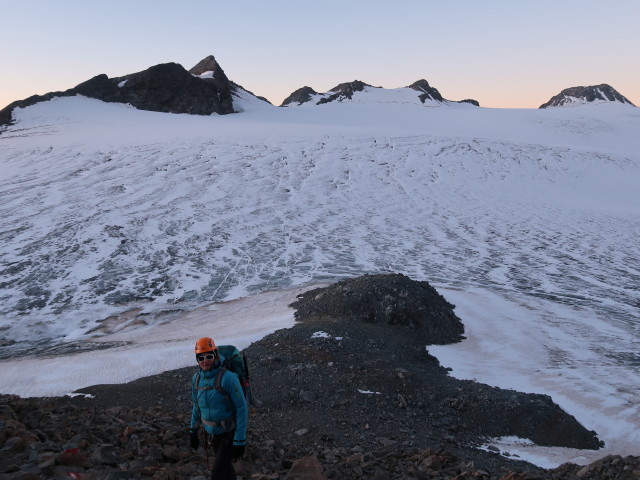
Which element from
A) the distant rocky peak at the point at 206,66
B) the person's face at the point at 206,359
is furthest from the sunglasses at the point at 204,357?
the distant rocky peak at the point at 206,66

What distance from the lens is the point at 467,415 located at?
7.30 m

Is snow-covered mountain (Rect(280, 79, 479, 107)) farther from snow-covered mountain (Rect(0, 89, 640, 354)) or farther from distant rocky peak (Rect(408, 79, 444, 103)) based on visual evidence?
snow-covered mountain (Rect(0, 89, 640, 354))

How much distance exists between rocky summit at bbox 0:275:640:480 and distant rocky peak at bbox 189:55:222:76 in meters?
48.3

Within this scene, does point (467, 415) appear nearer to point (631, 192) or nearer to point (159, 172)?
point (159, 172)

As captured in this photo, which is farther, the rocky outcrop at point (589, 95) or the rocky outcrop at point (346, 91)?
the rocky outcrop at point (589, 95)

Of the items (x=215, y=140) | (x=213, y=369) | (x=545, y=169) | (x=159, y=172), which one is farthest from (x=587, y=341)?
(x=215, y=140)

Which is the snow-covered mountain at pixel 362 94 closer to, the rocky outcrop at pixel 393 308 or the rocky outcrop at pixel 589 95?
the rocky outcrop at pixel 589 95

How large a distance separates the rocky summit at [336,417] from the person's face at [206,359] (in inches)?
36.9

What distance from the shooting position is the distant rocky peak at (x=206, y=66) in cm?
5509

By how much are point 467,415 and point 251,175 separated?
21244 millimetres

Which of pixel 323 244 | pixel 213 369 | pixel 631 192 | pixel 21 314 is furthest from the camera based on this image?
pixel 631 192

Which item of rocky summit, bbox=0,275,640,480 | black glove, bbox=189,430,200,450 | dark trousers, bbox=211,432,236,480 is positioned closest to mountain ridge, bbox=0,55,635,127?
rocky summit, bbox=0,275,640,480

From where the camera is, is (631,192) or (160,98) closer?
(631,192)

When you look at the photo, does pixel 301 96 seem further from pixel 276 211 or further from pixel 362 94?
pixel 276 211
